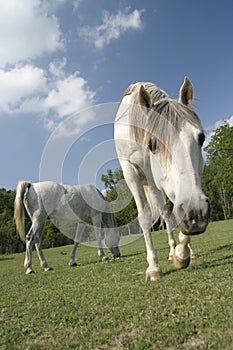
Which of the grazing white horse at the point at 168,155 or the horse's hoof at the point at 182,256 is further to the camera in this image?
the horse's hoof at the point at 182,256

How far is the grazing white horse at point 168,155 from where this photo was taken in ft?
9.31

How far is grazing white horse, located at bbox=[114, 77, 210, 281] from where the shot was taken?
9.31 ft

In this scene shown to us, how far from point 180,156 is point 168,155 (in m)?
0.23

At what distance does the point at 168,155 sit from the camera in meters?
3.38

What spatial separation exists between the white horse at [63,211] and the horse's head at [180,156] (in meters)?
5.66

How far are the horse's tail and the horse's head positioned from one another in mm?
5798

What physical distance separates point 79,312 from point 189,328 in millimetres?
1237

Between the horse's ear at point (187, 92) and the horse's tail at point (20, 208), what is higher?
the horse's ear at point (187, 92)

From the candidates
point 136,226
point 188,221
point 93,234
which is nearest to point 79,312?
point 188,221

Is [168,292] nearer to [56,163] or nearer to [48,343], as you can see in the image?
[48,343]

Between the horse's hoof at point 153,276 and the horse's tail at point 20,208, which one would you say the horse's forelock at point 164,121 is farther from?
the horse's tail at point 20,208

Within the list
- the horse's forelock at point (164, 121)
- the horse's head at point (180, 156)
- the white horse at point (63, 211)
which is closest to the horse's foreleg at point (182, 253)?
the horse's head at point (180, 156)

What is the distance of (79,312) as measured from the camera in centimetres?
288

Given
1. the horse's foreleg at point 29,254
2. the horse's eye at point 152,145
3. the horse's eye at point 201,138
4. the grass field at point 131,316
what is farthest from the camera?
the horse's foreleg at point 29,254
